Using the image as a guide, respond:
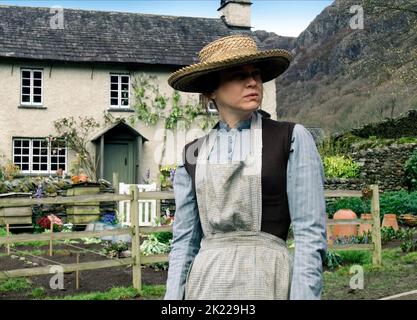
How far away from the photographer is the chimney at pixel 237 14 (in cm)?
2734

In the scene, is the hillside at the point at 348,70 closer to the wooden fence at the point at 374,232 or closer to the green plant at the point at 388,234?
the green plant at the point at 388,234

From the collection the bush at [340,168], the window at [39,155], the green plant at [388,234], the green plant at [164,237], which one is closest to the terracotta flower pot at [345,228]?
the green plant at [388,234]

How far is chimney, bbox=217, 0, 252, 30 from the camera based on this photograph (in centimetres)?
2734

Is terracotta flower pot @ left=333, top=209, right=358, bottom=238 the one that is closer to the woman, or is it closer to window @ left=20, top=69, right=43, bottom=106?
the woman

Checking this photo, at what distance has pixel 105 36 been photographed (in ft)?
83.5

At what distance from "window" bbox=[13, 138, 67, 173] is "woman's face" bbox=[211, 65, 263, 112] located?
68.5ft

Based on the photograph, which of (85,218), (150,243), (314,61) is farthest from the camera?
(314,61)

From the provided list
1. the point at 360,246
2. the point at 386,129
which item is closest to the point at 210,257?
the point at 360,246

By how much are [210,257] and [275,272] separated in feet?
0.88

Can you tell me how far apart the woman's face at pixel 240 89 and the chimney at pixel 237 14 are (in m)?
24.7

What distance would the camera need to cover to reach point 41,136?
23.6 m

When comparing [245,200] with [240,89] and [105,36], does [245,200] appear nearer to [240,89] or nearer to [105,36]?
[240,89]
